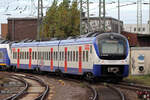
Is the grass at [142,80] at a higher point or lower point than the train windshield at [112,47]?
lower

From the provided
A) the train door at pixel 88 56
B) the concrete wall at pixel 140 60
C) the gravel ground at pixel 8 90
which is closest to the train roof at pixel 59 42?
the train door at pixel 88 56

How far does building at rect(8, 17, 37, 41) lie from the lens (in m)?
84.6

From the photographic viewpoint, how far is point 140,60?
971 inches

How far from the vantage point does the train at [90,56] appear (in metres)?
19.5

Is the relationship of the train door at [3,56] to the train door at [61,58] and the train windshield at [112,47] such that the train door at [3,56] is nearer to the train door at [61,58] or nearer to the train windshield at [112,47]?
the train door at [61,58]

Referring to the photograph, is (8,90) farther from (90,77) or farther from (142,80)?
(142,80)

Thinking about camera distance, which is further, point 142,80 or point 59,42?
point 59,42

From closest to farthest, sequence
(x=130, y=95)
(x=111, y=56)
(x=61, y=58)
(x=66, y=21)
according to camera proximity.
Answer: (x=130, y=95), (x=111, y=56), (x=61, y=58), (x=66, y=21)

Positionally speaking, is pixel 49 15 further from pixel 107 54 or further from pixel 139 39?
pixel 107 54

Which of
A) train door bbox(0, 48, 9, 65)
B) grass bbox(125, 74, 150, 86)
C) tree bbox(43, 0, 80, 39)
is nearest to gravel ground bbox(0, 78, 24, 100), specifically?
grass bbox(125, 74, 150, 86)

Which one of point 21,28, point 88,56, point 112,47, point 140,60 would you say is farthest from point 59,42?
point 21,28

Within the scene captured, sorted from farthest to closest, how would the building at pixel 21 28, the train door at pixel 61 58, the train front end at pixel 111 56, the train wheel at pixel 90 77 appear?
the building at pixel 21 28, the train door at pixel 61 58, the train wheel at pixel 90 77, the train front end at pixel 111 56

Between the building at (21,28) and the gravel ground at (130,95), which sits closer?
the gravel ground at (130,95)

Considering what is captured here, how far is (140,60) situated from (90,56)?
5.82 metres
